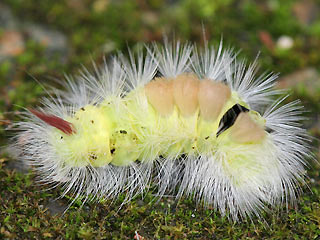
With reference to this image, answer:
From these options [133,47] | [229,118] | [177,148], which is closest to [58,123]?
[177,148]

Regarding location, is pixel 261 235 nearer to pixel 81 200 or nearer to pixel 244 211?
pixel 244 211

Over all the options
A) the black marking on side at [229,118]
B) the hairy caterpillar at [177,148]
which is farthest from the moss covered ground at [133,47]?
the black marking on side at [229,118]

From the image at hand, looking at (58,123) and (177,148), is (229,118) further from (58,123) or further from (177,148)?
(58,123)

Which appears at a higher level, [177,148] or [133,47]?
[133,47]

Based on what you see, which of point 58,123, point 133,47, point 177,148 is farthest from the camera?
point 133,47

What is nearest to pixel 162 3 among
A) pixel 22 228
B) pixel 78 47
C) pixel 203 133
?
pixel 78 47

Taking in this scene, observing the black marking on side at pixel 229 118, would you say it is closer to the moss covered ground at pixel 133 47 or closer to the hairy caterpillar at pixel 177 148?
the hairy caterpillar at pixel 177 148

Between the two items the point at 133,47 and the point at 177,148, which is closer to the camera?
the point at 177,148
